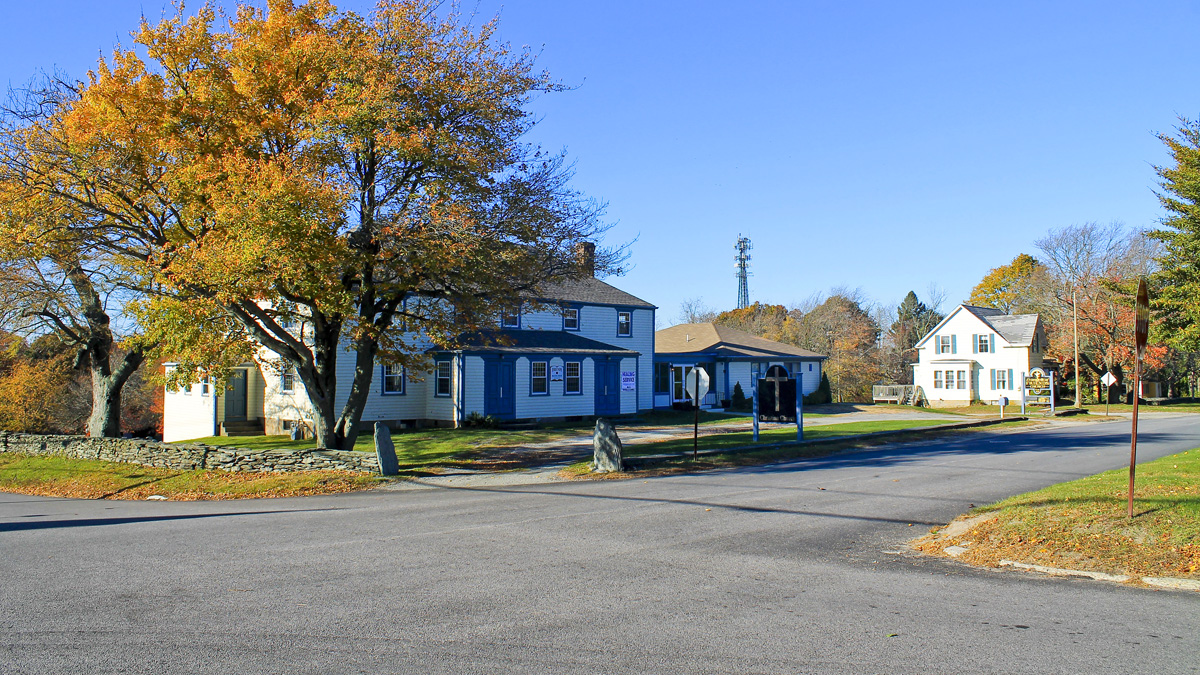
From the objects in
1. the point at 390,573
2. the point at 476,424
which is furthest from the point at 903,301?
the point at 390,573

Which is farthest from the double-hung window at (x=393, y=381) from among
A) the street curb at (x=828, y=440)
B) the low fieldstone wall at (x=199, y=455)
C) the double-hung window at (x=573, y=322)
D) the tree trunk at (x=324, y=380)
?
the street curb at (x=828, y=440)

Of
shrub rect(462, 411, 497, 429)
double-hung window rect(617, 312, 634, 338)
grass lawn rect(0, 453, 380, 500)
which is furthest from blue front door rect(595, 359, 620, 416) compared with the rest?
grass lawn rect(0, 453, 380, 500)

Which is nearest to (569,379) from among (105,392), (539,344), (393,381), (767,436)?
(539,344)

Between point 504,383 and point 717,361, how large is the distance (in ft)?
51.1

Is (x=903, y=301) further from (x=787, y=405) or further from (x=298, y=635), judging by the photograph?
(x=298, y=635)

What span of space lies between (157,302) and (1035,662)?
18.3 metres

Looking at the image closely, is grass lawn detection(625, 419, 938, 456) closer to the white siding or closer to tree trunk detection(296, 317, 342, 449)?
tree trunk detection(296, 317, 342, 449)

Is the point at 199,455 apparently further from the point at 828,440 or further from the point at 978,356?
the point at 978,356

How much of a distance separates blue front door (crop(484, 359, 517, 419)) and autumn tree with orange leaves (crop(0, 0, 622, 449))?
1141 centimetres

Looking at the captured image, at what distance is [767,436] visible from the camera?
24.9m

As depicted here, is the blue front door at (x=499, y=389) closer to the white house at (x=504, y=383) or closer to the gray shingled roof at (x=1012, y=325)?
the white house at (x=504, y=383)

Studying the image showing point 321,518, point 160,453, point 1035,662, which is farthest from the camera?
point 160,453

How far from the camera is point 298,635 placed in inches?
234

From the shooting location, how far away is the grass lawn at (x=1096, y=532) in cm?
797
